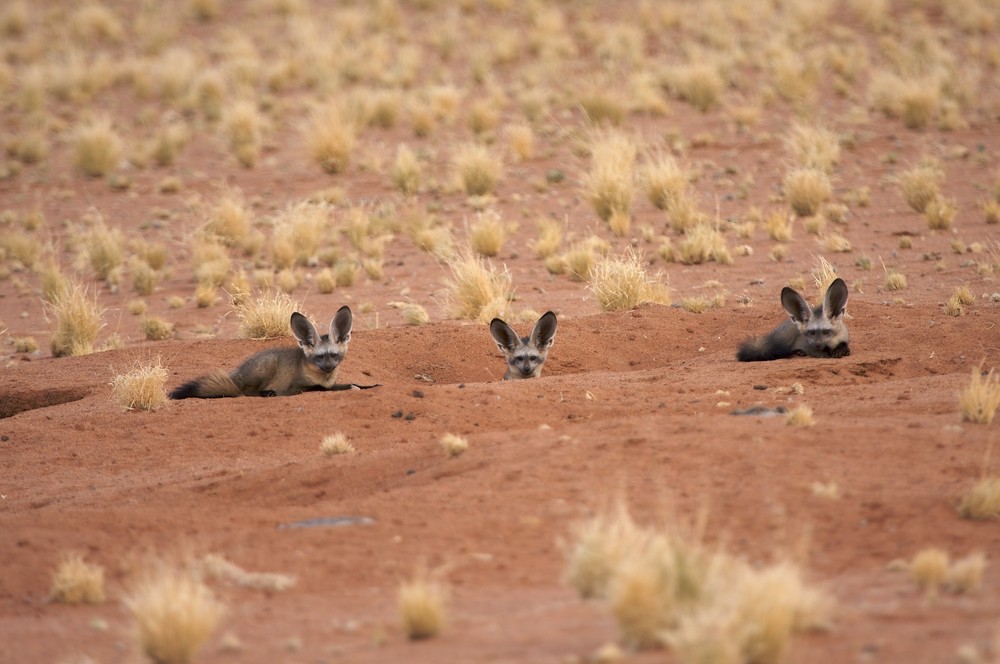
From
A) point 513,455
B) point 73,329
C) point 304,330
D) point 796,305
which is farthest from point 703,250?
point 513,455

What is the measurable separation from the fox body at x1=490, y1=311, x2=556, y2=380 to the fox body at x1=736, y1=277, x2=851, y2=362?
70.6 inches

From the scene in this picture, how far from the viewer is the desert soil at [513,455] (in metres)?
5.36

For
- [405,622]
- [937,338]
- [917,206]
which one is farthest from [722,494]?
[917,206]

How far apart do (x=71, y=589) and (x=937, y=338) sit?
7.70 metres

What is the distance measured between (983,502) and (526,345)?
232 inches

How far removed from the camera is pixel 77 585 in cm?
601

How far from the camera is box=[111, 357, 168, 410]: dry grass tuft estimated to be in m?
10.4

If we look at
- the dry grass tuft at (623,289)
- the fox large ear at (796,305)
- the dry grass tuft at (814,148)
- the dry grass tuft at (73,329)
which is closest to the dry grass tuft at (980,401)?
the fox large ear at (796,305)

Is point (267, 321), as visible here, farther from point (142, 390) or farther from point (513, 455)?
point (513, 455)

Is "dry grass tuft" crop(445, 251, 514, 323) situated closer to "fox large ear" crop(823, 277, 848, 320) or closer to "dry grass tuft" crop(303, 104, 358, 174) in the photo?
"fox large ear" crop(823, 277, 848, 320)

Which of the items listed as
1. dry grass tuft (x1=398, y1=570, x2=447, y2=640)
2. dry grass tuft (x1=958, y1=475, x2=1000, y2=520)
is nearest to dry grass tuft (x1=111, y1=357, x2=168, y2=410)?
dry grass tuft (x1=398, y1=570, x2=447, y2=640)

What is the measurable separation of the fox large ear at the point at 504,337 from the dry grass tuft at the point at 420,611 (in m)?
6.41

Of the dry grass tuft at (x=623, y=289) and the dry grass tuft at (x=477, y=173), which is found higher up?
the dry grass tuft at (x=477, y=173)

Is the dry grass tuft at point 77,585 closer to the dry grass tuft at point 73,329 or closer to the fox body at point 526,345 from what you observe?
the fox body at point 526,345
